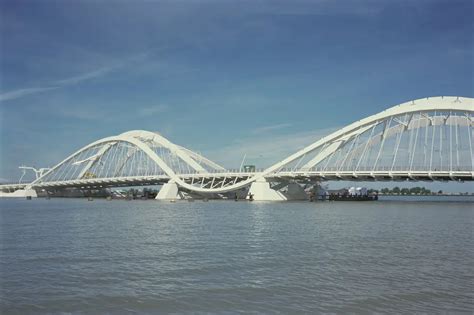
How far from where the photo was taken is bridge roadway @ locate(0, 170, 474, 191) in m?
61.1

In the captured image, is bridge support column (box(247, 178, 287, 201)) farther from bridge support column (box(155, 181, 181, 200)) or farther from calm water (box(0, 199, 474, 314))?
calm water (box(0, 199, 474, 314))

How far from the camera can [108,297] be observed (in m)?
12.1

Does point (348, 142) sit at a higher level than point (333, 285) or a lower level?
higher

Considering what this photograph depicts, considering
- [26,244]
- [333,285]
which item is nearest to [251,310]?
[333,285]

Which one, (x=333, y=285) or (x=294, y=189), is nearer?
(x=333, y=285)

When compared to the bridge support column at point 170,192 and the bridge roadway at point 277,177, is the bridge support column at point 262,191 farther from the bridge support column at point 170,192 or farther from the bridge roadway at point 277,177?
the bridge support column at point 170,192

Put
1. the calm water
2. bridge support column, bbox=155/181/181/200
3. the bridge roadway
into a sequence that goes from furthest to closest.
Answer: bridge support column, bbox=155/181/181/200, the bridge roadway, the calm water

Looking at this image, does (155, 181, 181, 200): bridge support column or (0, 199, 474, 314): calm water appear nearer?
(0, 199, 474, 314): calm water

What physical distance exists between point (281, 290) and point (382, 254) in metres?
7.49

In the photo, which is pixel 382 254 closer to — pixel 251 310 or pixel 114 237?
pixel 251 310

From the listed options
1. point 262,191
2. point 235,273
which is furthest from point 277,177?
point 235,273

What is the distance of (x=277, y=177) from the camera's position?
77062 millimetres

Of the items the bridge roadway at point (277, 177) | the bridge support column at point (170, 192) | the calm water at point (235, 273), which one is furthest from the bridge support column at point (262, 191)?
the calm water at point (235, 273)

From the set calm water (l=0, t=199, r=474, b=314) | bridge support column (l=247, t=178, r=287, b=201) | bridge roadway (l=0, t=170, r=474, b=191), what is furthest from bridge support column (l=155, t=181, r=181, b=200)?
calm water (l=0, t=199, r=474, b=314)
